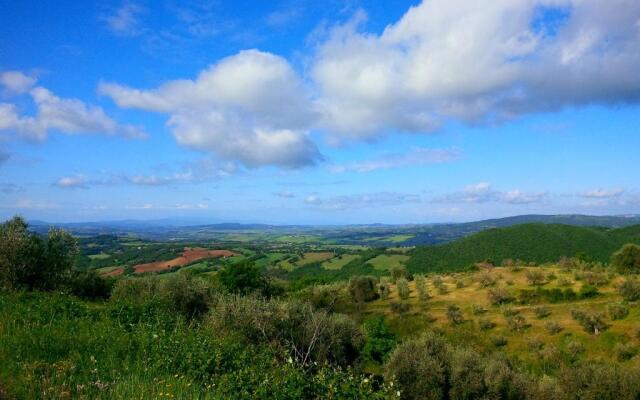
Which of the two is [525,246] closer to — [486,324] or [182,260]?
[486,324]

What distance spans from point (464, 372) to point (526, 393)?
3849 mm

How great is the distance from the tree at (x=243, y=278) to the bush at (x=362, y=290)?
17597mm

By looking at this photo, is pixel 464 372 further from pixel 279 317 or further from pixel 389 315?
pixel 389 315

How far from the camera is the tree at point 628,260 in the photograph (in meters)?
67.7

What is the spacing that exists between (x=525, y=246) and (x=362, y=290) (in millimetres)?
85276

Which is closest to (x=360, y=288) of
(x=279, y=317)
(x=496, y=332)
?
(x=496, y=332)

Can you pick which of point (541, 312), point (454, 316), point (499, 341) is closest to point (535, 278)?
point (541, 312)

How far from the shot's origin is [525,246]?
132250 mm

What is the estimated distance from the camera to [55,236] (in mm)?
32000

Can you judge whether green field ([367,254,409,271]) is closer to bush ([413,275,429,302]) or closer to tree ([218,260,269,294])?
bush ([413,275,429,302])

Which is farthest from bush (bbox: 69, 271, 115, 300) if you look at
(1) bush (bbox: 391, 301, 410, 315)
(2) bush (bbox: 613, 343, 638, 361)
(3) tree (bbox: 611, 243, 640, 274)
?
(3) tree (bbox: 611, 243, 640, 274)

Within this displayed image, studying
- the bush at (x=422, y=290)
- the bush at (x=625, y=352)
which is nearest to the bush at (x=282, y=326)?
the bush at (x=625, y=352)

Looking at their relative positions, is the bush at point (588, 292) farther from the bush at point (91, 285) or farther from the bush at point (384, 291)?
the bush at point (91, 285)

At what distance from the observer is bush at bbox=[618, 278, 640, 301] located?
5069 centimetres
